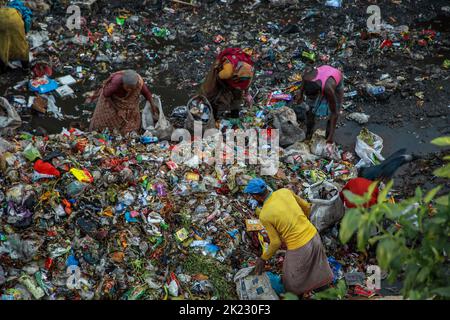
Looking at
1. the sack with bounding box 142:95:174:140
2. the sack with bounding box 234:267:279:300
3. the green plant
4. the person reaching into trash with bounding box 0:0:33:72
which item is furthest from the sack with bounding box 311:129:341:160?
the person reaching into trash with bounding box 0:0:33:72

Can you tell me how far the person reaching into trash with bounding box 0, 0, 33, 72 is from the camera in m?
6.68

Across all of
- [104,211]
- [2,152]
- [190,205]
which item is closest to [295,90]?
[190,205]

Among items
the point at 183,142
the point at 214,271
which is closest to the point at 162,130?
the point at 183,142

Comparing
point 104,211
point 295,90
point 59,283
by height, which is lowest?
point 59,283

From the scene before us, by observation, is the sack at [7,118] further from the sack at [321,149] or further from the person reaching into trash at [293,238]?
the sack at [321,149]

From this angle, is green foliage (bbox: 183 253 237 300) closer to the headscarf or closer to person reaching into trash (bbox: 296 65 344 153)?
person reaching into trash (bbox: 296 65 344 153)

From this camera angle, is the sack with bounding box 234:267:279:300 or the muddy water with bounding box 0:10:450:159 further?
the muddy water with bounding box 0:10:450:159

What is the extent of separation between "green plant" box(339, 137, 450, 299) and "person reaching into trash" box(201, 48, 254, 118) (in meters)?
3.39

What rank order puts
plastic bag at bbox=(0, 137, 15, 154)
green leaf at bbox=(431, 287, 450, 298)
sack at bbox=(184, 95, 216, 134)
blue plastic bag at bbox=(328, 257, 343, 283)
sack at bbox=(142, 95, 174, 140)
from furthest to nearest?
sack at bbox=(184, 95, 216, 134) → sack at bbox=(142, 95, 174, 140) → plastic bag at bbox=(0, 137, 15, 154) → blue plastic bag at bbox=(328, 257, 343, 283) → green leaf at bbox=(431, 287, 450, 298)

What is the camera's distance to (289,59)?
7367mm

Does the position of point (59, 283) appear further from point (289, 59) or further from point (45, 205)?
point (289, 59)

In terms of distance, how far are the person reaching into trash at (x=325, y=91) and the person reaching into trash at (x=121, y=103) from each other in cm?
177

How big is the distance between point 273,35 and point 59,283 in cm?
527

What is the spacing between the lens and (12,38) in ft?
22.2
